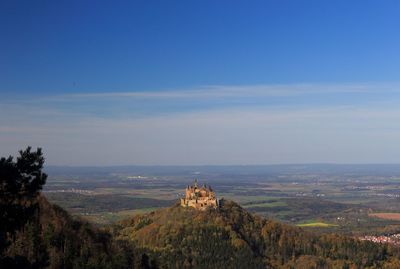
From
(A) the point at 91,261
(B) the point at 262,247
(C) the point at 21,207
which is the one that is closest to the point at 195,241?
(B) the point at 262,247

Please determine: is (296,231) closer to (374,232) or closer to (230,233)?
(230,233)

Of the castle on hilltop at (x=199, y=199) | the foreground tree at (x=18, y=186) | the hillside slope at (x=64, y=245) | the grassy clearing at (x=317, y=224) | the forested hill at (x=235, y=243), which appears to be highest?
the foreground tree at (x=18, y=186)

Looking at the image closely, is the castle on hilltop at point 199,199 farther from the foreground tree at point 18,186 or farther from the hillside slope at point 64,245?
the foreground tree at point 18,186

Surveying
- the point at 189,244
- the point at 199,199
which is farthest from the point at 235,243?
the point at 199,199

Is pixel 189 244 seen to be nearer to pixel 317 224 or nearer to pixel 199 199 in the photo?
pixel 199 199

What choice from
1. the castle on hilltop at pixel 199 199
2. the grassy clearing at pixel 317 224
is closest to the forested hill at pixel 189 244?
the castle on hilltop at pixel 199 199

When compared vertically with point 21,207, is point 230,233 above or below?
below

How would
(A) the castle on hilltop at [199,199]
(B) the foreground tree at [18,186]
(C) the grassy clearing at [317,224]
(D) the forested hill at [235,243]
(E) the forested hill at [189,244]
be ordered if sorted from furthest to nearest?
(C) the grassy clearing at [317,224] → (A) the castle on hilltop at [199,199] → (D) the forested hill at [235,243] → (E) the forested hill at [189,244] → (B) the foreground tree at [18,186]
